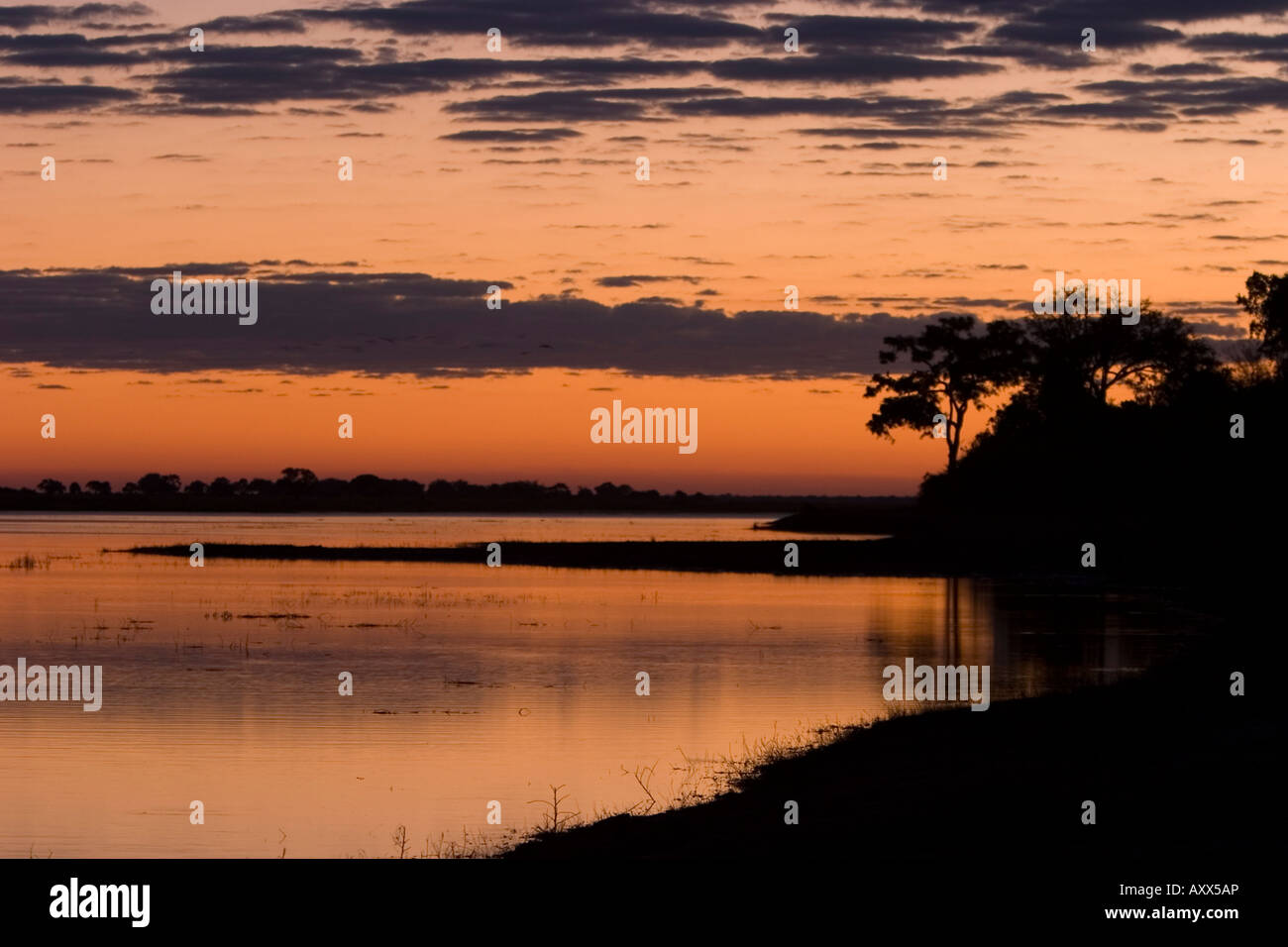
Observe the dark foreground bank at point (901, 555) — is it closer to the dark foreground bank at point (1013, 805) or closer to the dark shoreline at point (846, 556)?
the dark shoreline at point (846, 556)

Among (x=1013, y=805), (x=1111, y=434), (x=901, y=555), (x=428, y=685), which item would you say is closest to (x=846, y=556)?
(x=901, y=555)

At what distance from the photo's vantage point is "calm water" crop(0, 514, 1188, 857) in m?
21.4

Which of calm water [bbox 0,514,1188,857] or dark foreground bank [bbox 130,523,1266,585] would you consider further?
dark foreground bank [bbox 130,523,1266,585]

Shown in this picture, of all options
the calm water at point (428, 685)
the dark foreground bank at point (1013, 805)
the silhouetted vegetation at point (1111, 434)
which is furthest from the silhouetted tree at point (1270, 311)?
the dark foreground bank at point (1013, 805)

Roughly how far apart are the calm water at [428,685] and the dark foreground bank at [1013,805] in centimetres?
225

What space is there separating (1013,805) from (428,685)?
18.0 meters

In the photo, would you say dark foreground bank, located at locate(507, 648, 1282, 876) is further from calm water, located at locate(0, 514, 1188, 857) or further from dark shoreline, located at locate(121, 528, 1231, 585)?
dark shoreline, located at locate(121, 528, 1231, 585)

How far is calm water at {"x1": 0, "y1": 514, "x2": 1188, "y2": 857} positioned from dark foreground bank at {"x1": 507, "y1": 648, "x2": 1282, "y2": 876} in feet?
7.39

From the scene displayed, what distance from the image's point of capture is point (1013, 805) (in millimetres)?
18188

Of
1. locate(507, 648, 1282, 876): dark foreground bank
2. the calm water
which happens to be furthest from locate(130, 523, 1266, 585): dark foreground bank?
locate(507, 648, 1282, 876): dark foreground bank

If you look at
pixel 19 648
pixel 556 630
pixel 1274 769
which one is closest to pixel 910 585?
pixel 556 630

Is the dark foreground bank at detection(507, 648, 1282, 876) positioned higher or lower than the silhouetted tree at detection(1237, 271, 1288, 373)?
lower

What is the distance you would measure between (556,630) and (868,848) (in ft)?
101
